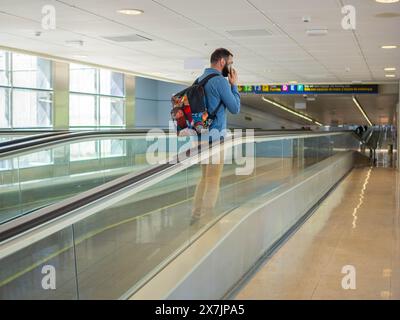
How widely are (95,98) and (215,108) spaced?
1769cm

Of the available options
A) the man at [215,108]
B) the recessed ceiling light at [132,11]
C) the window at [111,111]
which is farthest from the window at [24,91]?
the man at [215,108]

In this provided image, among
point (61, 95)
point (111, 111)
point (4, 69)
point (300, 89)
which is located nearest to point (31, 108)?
point (61, 95)

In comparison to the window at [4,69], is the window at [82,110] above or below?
below

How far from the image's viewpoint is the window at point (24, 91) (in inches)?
677

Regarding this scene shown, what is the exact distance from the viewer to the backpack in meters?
5.11

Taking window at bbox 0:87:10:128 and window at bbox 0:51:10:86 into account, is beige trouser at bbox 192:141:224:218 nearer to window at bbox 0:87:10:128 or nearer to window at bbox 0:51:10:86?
window at bbox 0:87:10:128

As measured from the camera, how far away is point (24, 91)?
18.1m

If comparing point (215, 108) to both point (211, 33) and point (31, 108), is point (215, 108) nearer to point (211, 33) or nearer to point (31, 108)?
point (211, 33)

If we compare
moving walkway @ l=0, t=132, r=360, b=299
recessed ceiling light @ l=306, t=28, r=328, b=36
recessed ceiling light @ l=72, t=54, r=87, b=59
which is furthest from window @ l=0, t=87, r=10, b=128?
moving walkway @ l=0, t=132, r=360, b=299

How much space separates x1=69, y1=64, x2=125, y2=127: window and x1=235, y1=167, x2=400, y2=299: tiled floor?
13175mm

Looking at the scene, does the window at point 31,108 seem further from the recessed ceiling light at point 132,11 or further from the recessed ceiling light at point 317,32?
the recessed ceiling light at point 317,32

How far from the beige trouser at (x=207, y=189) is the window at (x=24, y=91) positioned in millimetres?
13141

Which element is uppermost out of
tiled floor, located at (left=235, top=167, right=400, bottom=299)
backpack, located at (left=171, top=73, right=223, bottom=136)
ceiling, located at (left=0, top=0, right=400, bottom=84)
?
ceiling, located at (left=0, top=0, right=400, bottom=84)
